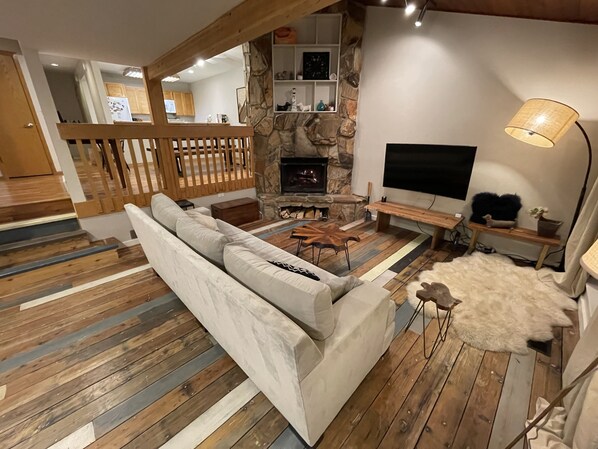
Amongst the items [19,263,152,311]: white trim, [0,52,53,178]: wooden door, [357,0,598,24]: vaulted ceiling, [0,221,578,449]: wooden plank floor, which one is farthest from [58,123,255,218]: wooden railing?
[357,0,598,24]: vaulted ceiling

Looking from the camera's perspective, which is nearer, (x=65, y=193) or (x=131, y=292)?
(x=131, y=292)

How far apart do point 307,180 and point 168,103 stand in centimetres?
677

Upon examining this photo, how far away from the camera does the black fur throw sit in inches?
115

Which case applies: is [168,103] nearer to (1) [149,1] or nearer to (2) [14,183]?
(2) [14,183]

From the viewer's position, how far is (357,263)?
301cm

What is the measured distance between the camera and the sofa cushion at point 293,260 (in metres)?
1.54

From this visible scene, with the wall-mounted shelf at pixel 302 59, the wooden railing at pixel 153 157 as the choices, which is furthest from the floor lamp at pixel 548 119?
the wooden railing at pixel 153 157

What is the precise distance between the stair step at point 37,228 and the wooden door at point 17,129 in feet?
8.15

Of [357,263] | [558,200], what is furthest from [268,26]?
[558,200]

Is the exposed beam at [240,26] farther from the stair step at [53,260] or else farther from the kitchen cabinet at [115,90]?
the kitchen cabinet at [115,90]

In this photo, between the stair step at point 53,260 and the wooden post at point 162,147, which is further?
the wooden post at point 162,147

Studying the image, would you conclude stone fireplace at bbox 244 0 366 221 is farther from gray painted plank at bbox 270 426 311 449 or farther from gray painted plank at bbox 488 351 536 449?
gray painted plank at bbox 270 426 311 449

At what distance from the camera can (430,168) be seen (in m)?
3.35

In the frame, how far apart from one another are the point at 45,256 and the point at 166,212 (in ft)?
5.95
